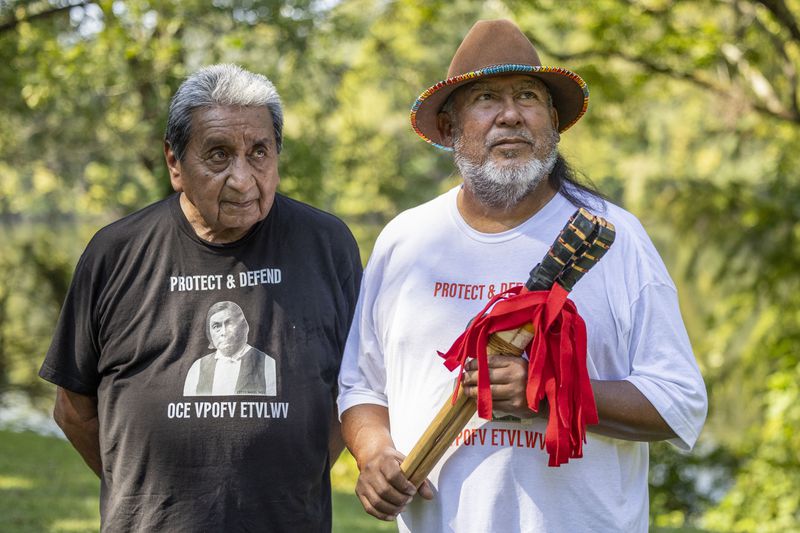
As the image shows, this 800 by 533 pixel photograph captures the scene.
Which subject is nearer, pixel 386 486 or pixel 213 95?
pixel 386 486

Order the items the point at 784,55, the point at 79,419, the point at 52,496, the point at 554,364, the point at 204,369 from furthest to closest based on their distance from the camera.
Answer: the point at 784,55
the point at 52,496
the point at 79,419
the point at 204,369
the point at 554,364

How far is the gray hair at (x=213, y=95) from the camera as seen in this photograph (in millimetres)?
2852

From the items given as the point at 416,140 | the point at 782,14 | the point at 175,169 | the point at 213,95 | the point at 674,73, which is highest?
the point at 416,140

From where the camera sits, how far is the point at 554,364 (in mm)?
2299

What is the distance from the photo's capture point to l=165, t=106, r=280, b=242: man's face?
2.84m

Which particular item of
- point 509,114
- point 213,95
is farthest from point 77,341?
point 509,114

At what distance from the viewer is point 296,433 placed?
9.21 ft

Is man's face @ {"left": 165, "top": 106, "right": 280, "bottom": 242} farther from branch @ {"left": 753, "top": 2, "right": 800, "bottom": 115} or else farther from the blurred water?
the blurred water

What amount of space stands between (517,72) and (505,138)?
0.17 meters

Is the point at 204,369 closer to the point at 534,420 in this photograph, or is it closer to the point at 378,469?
the point at 378,469

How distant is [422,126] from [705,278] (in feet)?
29.4

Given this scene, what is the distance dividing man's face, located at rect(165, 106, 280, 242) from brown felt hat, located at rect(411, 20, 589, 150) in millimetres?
458

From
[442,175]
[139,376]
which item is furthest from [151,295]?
[442,175]

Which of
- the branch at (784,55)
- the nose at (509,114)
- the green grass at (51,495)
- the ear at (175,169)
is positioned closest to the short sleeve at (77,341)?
the ear at (175,169)
